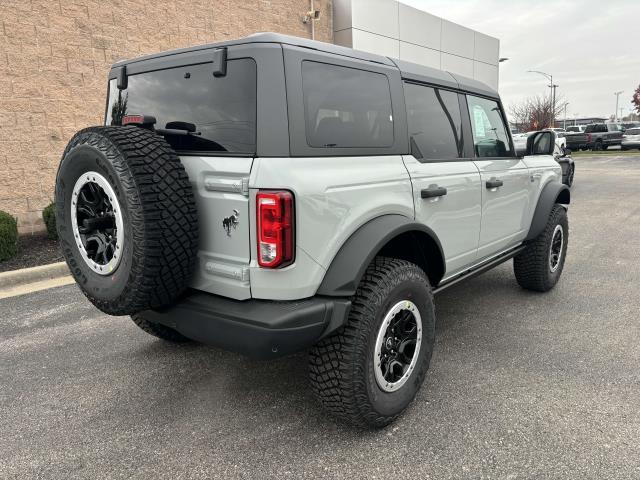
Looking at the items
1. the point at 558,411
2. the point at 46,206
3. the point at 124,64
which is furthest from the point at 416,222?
the point at 46,206

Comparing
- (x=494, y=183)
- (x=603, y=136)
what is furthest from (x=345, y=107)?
(x=603, y=136)

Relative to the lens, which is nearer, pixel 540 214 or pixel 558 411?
pixel 558 411

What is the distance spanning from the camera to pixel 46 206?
7699 millimetres

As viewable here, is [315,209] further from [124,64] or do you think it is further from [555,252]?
[555,252]

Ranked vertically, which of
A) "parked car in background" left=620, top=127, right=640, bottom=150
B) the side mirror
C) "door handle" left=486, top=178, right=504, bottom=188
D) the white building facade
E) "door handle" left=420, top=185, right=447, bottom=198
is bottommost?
"door handle" left=420, top=185, right=447, bottom=198

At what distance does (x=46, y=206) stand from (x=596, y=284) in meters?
7.73

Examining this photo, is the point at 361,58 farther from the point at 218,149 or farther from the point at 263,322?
the point at 263,322

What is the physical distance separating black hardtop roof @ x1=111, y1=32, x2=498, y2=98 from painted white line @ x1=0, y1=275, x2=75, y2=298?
11.3 ft

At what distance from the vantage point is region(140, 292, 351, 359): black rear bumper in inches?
85.3

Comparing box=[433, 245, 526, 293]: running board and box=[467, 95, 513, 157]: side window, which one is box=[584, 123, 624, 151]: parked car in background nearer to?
box=[433, 245, 526, 293]: running board

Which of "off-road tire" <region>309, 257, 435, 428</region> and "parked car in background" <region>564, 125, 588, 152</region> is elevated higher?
"parked car in background" <region>564, 125, 588, 152</region>

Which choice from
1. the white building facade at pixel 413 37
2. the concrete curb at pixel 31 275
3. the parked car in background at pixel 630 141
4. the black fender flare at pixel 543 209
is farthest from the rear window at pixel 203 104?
the parked car in background at pixel 630 141

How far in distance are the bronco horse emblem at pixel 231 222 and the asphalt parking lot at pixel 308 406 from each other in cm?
115

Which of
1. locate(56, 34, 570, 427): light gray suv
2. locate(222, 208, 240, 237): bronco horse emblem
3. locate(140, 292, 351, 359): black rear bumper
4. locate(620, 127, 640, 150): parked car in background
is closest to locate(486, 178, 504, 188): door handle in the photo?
locate(56, 34, 570, 427): light gray suv
